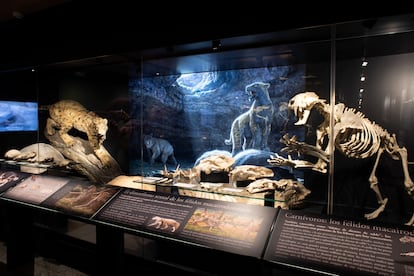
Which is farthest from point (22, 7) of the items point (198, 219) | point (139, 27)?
point (198, 219)

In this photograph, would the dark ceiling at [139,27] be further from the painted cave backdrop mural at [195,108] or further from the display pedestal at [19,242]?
the display pedestal at [19,242]

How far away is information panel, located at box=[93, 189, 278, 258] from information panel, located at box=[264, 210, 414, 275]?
4.7 inches

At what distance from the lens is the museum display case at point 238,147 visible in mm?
1561

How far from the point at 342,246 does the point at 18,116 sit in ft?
12.5

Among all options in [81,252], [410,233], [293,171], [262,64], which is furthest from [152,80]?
[410,233]

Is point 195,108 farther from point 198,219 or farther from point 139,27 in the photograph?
point 198,219

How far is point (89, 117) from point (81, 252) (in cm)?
150

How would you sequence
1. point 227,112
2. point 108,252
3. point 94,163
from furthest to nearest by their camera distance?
point 94,163, point 227,112, point 108,252

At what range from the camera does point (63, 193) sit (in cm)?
239

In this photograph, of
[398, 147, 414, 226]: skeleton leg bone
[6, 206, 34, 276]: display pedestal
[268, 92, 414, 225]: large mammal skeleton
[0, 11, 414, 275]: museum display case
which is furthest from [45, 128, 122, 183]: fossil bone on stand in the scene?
[398, 147, 414, 226]: skeleton leg bone

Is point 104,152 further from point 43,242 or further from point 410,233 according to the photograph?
point 410,233

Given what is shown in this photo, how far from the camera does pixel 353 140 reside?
78.6 inches

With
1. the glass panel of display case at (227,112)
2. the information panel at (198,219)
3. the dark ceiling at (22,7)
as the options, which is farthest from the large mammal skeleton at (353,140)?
the dark ceiling at (22,7)

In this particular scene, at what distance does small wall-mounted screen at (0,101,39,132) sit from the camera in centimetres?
341
